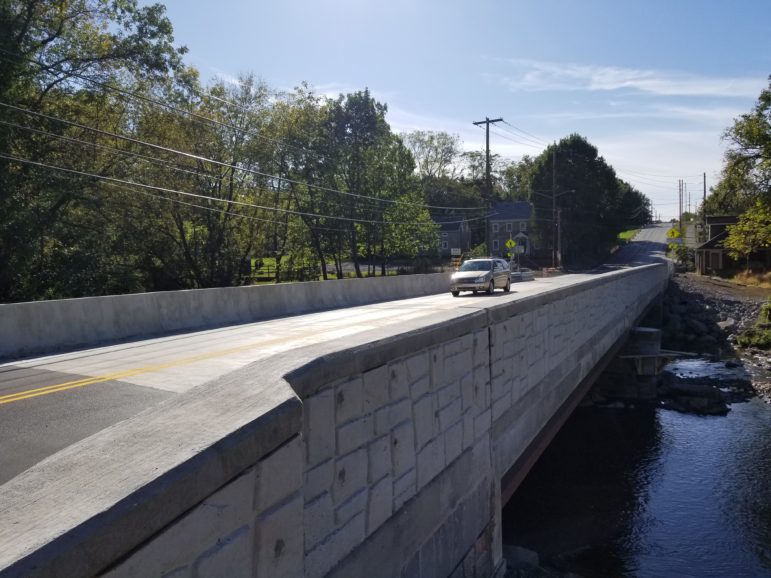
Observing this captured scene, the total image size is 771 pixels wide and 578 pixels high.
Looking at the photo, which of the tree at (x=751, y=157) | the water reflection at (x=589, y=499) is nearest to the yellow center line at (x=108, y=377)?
the water reflection at (x=589, y=499)

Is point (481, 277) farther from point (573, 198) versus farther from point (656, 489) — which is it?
point (573, 198)

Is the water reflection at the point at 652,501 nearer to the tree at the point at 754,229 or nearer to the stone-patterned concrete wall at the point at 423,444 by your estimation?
the stone-patterned concrete wall at the point at 423,444

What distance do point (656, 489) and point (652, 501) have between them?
0.88m

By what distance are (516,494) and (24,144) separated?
2435 centimetres

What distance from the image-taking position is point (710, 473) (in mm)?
15336

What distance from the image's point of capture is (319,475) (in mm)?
3725

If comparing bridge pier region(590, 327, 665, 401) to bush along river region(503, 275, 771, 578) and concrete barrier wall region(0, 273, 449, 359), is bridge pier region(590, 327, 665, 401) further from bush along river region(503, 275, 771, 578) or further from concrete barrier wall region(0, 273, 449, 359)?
concrete barrier wall region(0, 273, 449, 359)

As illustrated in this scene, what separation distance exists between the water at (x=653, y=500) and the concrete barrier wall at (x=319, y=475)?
490 cm

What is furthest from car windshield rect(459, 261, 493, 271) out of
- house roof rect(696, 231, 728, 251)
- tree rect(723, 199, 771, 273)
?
house roof rect(696, 231, 728, 251)

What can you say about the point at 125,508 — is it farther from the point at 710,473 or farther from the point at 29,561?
the point at 710,473

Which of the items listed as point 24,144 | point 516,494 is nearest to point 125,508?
point 516,494

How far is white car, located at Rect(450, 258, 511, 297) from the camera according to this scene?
2586 centimetres

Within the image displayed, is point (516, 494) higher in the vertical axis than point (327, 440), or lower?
lower

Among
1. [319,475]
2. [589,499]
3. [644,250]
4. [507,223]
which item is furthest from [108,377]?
[644,250]
